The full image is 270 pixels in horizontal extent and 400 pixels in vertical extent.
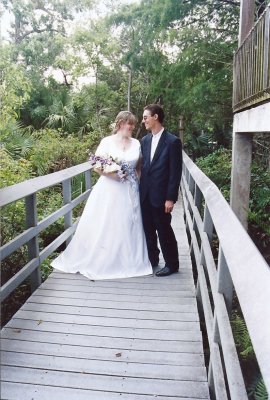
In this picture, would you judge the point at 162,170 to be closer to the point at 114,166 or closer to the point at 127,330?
the point at 114,166

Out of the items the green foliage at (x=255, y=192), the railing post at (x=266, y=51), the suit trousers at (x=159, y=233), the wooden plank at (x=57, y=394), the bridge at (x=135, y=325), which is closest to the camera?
the bridge at (x=135, y=325)

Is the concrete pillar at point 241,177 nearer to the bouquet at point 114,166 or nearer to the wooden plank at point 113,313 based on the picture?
the bouquet at point 114,166

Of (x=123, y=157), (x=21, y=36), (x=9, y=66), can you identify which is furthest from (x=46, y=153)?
(x=21, y=36)

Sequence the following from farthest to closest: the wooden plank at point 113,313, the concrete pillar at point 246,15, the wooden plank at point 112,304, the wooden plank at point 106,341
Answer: the concrete pillar at point 246,15 → the wooden plank at point 112,304 → the wooden plank at point 113,313 → the wooden plank at point 106,341

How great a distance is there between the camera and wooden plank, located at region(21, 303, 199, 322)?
11.3 feet

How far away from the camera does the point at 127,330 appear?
3207 millimetres

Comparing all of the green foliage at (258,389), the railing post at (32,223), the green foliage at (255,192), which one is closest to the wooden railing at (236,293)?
the green foliage at (258,389)

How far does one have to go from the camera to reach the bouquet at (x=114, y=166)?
14.6 ft

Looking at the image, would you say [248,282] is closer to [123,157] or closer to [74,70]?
[123,157]

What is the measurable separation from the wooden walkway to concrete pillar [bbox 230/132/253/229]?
469 centimetres

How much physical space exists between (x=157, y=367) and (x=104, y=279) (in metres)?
1.66

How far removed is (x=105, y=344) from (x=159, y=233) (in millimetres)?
1602

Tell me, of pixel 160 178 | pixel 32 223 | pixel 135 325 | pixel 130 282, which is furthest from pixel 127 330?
pixel 160 178

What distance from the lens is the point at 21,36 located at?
23.6 metres
